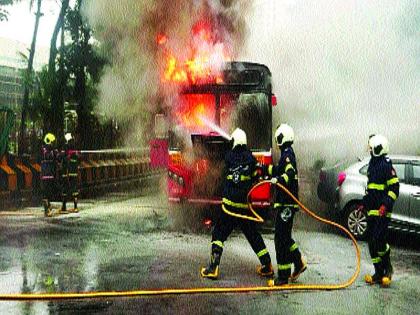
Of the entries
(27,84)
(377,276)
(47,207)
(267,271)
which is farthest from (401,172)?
(27,84)

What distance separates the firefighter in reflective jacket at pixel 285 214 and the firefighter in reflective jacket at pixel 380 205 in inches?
36.8

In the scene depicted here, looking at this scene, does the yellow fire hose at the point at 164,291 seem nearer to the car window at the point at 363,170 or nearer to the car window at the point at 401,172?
the car window at the point at 401,172

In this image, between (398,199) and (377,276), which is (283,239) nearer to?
(377,276)

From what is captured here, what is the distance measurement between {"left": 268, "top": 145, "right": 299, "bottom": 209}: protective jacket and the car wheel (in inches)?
149

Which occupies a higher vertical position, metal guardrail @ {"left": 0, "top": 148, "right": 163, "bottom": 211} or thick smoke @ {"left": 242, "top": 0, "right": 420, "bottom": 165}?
thick smoke @ {"left": 242, "top": 0, "right": 420, "bottom": 165}

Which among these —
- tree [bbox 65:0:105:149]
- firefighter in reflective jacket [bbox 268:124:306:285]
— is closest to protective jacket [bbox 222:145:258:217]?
firefighter in reflective jacket [bbox 268:124:306:285]

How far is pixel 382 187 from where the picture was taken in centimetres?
718

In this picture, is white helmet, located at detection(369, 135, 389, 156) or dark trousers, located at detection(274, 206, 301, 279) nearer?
dark trousers, located at detection(274, 206, 301, 279)

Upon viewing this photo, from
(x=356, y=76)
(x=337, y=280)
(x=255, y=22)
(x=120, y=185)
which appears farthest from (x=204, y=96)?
(x=120, y=185)

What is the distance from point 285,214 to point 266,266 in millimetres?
822

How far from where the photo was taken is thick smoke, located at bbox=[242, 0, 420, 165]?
59.3 ft

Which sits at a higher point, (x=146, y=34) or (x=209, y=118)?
(x=146, y=34)

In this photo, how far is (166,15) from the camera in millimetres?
17406

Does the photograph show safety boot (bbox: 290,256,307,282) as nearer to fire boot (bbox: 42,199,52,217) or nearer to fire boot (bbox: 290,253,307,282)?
fire boot (bbox: 290,253,307,282)
